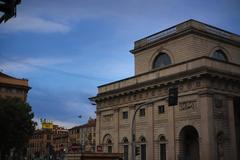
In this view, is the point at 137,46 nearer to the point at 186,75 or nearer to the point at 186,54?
the point at 186,54

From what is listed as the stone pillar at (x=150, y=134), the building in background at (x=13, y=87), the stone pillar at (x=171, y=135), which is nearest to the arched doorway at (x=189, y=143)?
the stone pillar at (x=171, y=135)

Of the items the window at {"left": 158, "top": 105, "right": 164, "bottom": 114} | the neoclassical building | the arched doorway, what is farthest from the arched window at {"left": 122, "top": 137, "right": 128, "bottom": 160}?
the arched doorway

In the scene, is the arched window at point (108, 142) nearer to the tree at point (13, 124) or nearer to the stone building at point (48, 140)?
the tree at point (13, 124)

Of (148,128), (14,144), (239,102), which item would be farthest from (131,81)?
(14,144)

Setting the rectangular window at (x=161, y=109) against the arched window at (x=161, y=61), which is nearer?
the rectangular window at (x=161, y=109)

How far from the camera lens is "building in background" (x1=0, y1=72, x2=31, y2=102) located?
9050 cm

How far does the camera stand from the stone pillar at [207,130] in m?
36.6

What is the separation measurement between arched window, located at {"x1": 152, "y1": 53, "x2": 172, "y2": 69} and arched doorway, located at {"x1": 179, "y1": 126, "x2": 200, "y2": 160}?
8.91 m

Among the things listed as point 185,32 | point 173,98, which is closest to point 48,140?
point 185,32

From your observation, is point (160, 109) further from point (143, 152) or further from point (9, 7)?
point (9, 7)

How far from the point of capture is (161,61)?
47188mm

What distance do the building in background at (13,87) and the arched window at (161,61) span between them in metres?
50.1

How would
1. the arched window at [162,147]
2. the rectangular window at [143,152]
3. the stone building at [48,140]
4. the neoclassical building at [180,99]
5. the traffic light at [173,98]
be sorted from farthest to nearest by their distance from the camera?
1. the stone building at [48,140]
2. the rectangular window at [143,152]
3. the arched window at [162,147]
4. the neoclassical building at [180,99]
5. the traffic light at [173,98]

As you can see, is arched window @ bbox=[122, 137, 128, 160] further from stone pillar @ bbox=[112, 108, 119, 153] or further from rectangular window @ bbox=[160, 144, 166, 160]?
rectangular window @ bbox=[160, 144, 166, 160]
